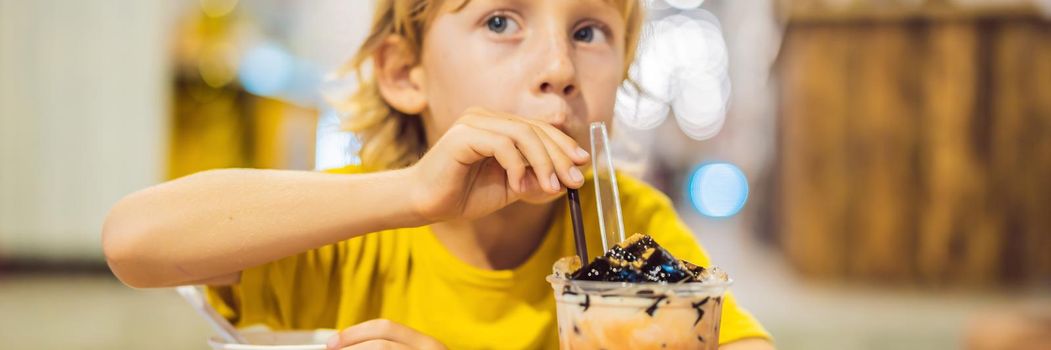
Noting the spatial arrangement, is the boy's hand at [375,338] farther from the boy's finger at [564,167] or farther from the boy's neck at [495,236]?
the boy's neck at [495,236]

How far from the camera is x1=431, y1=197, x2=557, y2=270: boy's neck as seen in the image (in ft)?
4.09

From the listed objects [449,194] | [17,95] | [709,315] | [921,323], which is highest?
[17,95]

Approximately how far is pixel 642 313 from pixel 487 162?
0.30 m

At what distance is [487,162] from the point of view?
3.14ft

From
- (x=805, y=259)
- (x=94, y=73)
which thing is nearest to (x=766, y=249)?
(x=805, y=259)

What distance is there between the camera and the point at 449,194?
35.5 inches

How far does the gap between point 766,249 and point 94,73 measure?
3.54 metres

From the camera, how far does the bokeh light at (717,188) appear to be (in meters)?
9.41

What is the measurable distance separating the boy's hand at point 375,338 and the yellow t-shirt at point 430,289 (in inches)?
12.9

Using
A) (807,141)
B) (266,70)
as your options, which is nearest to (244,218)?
(807,141)

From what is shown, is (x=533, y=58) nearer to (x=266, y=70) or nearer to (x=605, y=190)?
(x=605, y=190)

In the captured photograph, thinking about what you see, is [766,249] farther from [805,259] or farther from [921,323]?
[921,323]

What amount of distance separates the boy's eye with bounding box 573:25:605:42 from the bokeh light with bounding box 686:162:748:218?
8.38m

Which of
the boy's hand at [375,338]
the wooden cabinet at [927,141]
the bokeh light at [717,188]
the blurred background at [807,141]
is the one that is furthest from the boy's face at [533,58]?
the bokeh light at [717,188]
